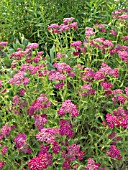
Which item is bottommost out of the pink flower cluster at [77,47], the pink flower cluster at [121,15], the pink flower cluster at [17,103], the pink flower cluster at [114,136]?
the pink flower cluster at [114,136]

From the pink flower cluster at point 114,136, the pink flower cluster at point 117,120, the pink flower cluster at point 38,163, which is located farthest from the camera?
the pink flower cluster at point 114,136

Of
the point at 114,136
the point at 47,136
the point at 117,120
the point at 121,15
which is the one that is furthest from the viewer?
the point at 121,15

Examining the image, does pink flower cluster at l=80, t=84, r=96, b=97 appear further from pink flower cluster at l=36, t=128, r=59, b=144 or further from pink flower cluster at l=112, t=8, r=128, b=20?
pink flower cluster at l=112, t=8, r=128, b=20

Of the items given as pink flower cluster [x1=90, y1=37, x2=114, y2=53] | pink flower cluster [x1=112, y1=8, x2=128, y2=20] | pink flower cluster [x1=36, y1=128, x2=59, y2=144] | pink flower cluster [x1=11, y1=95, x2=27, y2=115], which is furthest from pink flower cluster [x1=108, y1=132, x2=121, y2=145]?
pink flower cluster [x1=112, y1=8, x2=128, y2=20]

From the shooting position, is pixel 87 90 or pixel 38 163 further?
pixel 87 90

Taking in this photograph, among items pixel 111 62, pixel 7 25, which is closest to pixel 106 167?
pixel 111 62

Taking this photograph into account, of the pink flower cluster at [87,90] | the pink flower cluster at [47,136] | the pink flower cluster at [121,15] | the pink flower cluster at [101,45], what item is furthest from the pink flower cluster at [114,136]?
the pink flower cluster at [121,15]

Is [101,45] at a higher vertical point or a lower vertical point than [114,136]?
higher

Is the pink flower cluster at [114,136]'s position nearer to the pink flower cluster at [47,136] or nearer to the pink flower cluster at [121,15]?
the pink flower cluster at [47,136]

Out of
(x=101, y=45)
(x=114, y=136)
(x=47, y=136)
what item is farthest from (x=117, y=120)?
(x=101, y=45)

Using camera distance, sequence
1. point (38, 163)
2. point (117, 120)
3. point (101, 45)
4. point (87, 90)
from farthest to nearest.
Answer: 1. point (101, 45)
2. point (87, 90)
3. point (117, 120)
4. point (38, 163)

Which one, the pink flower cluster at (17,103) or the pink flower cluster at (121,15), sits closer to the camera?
the pink flower cluster at (17,103)

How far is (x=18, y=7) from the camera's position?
364 centimetres

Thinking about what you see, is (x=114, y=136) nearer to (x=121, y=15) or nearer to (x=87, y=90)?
(x=87, y=90)
